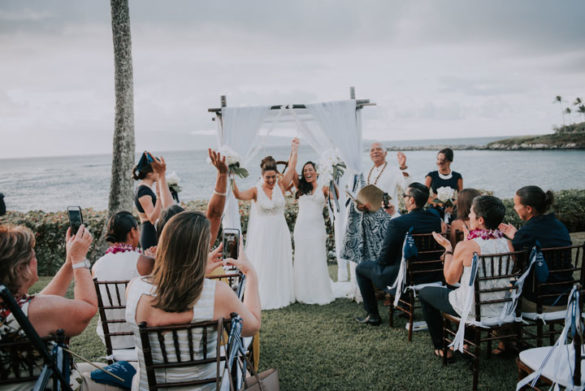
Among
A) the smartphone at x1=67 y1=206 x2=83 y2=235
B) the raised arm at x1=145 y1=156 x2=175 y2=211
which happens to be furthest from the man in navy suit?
the smartphone at x1=67 y1=206 x2=83 y2=235

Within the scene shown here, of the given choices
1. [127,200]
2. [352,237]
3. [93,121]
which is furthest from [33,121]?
[352,237]

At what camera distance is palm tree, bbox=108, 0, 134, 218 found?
287 inches

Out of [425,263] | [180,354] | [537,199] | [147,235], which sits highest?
[537,199]

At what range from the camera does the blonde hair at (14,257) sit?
1.73 m

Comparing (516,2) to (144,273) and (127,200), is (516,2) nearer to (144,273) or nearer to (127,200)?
(127,200)

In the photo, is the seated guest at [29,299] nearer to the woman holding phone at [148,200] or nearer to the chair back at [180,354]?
the chair back at [180,354]

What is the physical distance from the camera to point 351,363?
3.67 metres

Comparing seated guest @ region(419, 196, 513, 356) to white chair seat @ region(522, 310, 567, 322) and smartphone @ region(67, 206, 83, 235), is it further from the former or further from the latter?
smartphone @ region(67, 206, 83, 235)

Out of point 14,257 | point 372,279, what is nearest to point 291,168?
point 372,279

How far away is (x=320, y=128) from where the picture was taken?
615 cm

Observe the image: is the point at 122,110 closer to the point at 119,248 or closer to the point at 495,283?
the point at 119,248

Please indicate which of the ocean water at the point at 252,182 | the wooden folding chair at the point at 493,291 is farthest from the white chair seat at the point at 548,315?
the ocean water at the point at 252,182

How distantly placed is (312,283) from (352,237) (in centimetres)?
96

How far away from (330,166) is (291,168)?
0.58 metres
